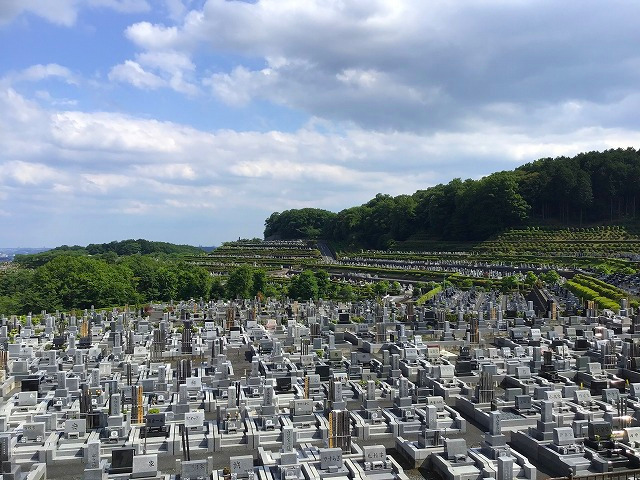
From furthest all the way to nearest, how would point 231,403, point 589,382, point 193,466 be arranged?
point 589,382 → point 231,403 → point 193,466

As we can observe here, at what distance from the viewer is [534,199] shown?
75.1 m

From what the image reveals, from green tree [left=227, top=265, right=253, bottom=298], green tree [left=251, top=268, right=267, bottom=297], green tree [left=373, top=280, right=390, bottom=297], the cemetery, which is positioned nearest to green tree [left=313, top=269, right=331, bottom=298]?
green tree [left=373, top=280, right=390, bottom=297]

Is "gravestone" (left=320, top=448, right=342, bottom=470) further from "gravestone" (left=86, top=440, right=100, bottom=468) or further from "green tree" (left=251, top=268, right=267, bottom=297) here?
"green tree" (left=251, top=268, right=267, bottom=297)

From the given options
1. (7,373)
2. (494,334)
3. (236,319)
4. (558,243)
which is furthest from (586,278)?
(7,373)

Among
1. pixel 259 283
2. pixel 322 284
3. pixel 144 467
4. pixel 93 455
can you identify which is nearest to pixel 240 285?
pixel 259 283

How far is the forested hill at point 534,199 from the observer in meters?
70.8

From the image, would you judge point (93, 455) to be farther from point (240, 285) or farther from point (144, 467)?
point (240, 285)

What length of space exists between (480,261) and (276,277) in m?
20.8

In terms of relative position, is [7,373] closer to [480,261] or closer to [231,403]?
[231,403]

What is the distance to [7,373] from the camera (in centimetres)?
2125

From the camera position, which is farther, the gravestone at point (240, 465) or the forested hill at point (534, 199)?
the forested hill at point (534, 199)

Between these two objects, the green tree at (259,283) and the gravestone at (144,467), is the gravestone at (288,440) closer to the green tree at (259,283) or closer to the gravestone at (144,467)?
the gravestone at (144,467)

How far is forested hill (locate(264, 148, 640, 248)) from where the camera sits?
70.8 metres

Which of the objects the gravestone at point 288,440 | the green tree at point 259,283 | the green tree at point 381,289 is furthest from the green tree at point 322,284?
the gravestone at point 288,440
